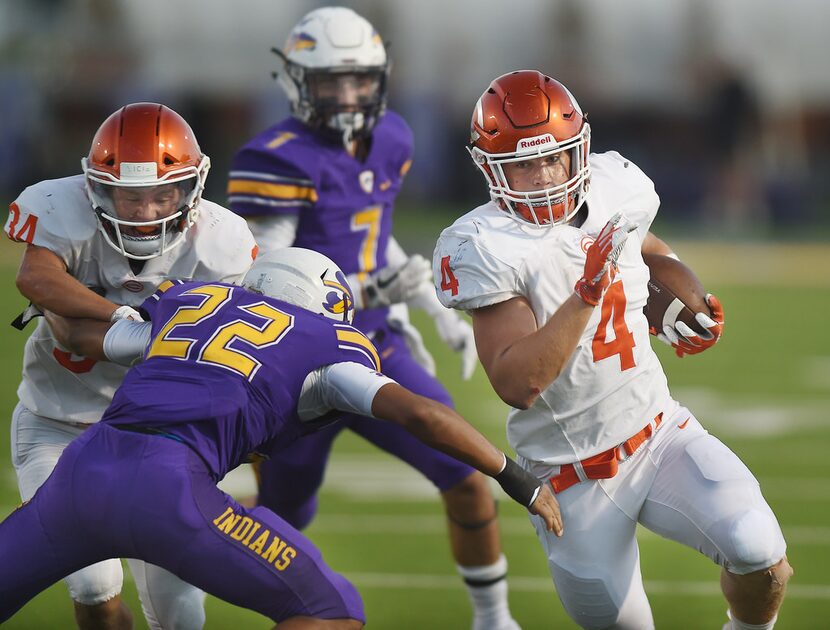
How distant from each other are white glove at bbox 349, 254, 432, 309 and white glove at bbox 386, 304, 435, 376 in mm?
88

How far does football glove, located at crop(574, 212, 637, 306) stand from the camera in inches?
125

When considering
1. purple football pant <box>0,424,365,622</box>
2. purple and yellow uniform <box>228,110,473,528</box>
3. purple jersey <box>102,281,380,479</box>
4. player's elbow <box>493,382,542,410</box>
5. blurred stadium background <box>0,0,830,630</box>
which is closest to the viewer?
purple football pant <box>0,424,365,622</box>

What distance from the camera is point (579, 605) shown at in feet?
Answer: 11.6

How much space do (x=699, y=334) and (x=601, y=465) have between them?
495 millimetres

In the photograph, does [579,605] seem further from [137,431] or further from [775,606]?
[137,431]

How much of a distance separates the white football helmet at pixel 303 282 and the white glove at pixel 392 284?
3.77 ft

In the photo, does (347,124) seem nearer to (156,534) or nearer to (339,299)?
(339,299)

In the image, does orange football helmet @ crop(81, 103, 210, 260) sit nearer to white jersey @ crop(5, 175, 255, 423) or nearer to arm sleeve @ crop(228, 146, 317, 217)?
white jersey @ crop(5, 175, 255, 423)

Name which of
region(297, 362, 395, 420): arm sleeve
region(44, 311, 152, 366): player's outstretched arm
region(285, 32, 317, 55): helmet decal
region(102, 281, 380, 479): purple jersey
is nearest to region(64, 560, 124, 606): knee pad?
region(44, 311, 152, 366): player's outstretched arm

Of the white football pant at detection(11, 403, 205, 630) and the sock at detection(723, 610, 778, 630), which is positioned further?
the white football pant at detection(11, 403, 205, 630)

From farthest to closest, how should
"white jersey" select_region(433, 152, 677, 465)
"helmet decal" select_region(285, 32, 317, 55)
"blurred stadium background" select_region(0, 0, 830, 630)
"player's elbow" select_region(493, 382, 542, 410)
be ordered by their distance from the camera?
"blurred stadium background" select_region(0, 0, 830, 630)
"helmet decal" select_region(285, 32, 317, 55)
"white jersey" select_region(433, 152, 677, 465)
"player's elbow" select_region(493, 382, 542, 410)

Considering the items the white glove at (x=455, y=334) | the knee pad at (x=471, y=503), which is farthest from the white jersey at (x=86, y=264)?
the white glove at (x=455, y=334)

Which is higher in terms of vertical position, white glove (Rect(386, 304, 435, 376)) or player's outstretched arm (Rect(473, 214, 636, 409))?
player's outstretched arm (Rect(473, 214, 636, 409))

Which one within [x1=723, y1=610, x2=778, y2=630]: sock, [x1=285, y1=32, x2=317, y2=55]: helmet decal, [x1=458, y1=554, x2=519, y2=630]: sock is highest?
[x1=285, y1=32, x2=317, y2=55]: helmet decal
